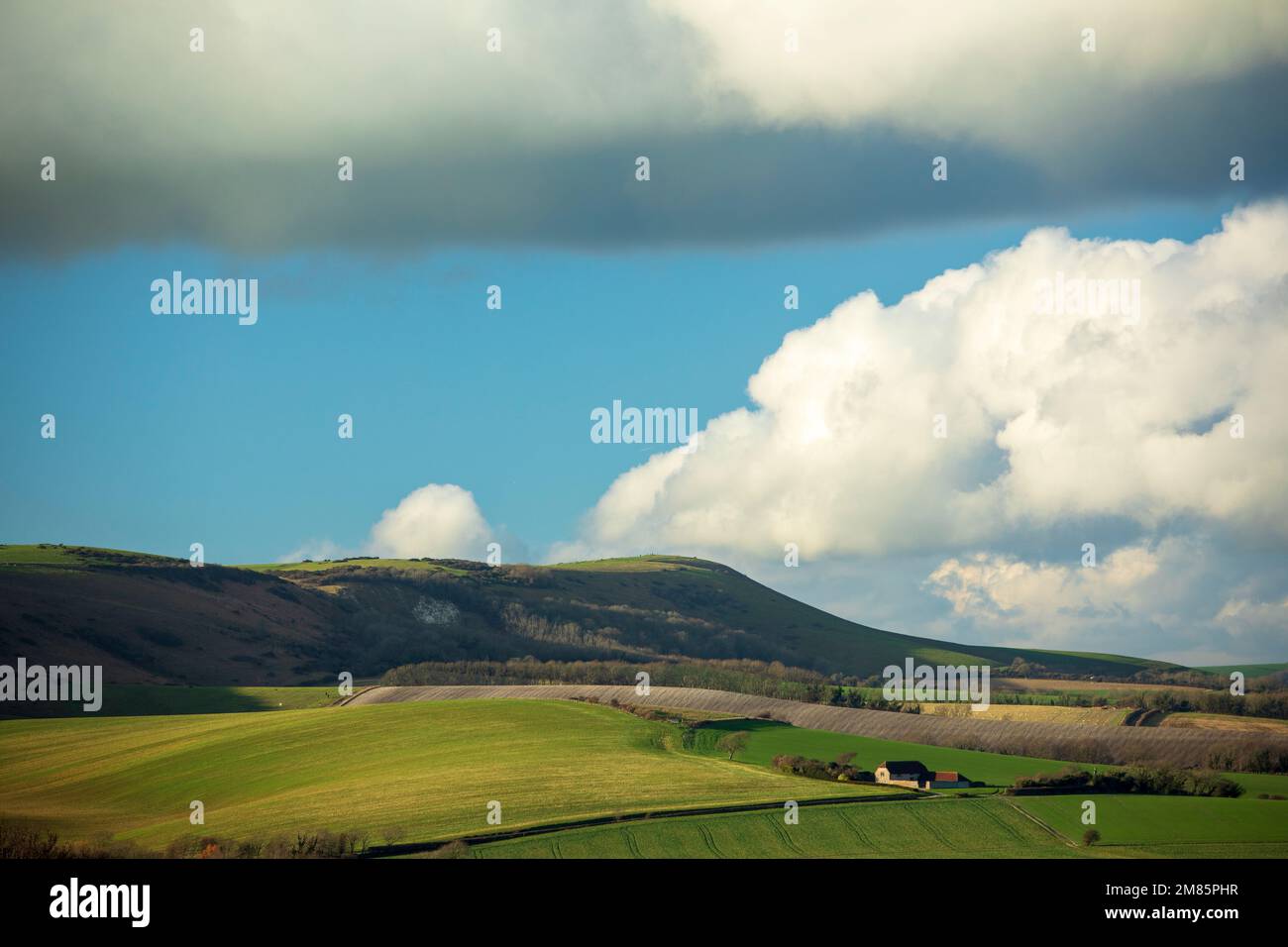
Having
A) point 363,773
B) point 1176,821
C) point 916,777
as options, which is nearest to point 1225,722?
point 916,777

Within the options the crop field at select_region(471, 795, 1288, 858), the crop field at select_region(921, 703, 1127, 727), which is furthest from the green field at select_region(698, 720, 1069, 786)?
the crop field at select_region(921, 703, 1127, 727)

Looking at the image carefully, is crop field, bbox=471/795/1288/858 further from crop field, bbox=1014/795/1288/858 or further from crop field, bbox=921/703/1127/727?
crop field, bbox=921/703/1127/727

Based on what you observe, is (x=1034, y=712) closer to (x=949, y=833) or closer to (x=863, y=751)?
(x=863, y=751)

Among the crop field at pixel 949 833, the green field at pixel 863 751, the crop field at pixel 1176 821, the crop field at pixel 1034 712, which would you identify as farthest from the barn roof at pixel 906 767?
the crop field at pixel 1034 712

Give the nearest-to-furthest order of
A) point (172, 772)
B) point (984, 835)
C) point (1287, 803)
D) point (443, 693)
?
1. point (984, 835)
2. point (1287, 803)
3. point (172, 772)
4. point (443, 693)
